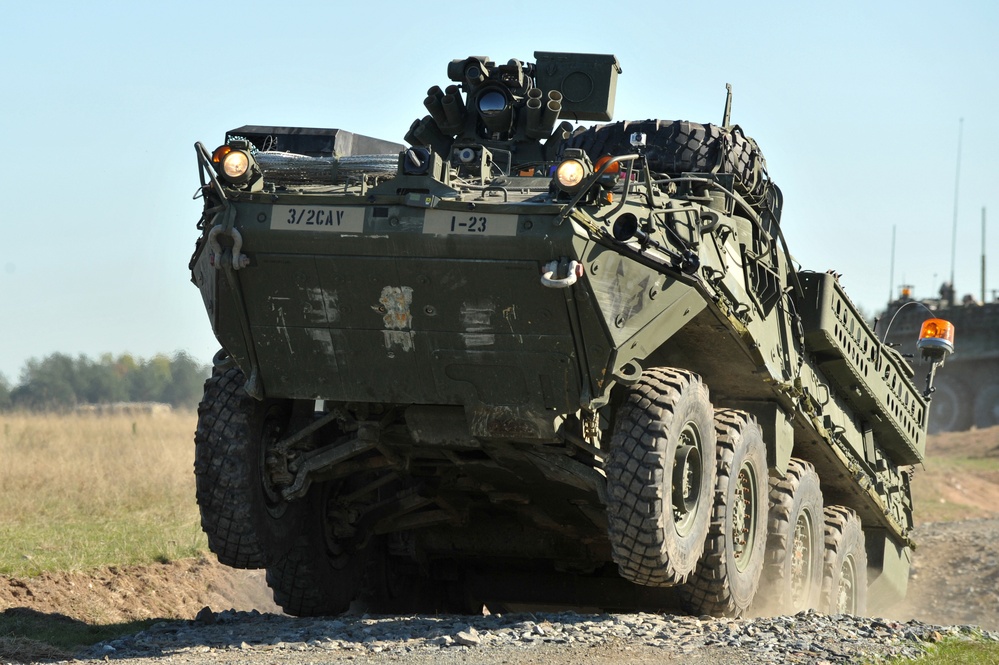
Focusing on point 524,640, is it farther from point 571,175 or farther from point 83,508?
point 83,508

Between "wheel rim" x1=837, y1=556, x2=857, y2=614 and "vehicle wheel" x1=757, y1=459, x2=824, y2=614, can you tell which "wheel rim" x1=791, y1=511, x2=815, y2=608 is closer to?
"vehicle wheel" x1=757, y1=459, x2=824, y2=614

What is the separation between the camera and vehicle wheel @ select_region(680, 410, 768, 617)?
8.70m

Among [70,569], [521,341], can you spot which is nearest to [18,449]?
[70,569]

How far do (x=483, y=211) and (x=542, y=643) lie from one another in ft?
6.97

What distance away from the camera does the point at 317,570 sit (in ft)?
30.1

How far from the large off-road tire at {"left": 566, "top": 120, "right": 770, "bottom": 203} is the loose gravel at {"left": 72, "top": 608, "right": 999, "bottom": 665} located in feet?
8.96

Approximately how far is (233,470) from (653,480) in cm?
232

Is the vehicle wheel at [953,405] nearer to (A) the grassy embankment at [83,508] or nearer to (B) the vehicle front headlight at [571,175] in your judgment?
(A) the grassy embankment at [83,508]

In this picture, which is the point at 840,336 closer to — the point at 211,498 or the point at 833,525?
the point at 833,525

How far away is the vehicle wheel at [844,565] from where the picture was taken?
1106cm

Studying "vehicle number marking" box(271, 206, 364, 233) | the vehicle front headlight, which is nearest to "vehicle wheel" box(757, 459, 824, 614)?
the vehicle front headlight

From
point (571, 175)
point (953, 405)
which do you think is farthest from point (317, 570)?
point (953, 405)

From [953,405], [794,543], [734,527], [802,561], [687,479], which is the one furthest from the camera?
[953,405]

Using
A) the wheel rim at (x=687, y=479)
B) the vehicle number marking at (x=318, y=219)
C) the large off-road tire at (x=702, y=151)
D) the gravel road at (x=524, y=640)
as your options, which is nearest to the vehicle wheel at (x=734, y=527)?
the gravel road at (x=524, y=640)
